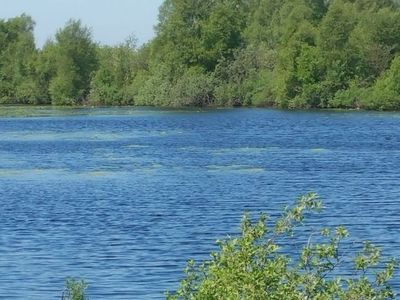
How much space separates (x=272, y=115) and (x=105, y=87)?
39.0 meters

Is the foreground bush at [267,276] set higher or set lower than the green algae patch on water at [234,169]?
higher

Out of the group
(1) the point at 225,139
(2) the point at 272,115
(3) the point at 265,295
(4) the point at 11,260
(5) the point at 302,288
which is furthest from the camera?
(2) the point at 272,115

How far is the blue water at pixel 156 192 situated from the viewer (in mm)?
24328

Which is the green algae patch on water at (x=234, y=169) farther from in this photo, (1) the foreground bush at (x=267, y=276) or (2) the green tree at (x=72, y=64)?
(2) the green tree at (x=72, y=64)

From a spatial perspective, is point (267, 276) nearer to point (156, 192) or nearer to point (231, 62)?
point (156, 192)

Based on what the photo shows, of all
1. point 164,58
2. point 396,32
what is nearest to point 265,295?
point 396,32

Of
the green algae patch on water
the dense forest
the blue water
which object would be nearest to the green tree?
the dense forest

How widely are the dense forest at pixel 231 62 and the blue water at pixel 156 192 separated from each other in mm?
33550

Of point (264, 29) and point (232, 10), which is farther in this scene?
point (264, 29)

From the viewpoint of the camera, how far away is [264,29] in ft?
449

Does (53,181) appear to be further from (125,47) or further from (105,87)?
(125,47)

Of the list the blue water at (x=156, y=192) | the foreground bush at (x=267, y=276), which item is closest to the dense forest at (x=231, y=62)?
the blue water at (x=156, y=192)

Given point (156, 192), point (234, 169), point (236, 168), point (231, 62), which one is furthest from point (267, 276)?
point (231, 62)

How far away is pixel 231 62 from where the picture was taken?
121m
